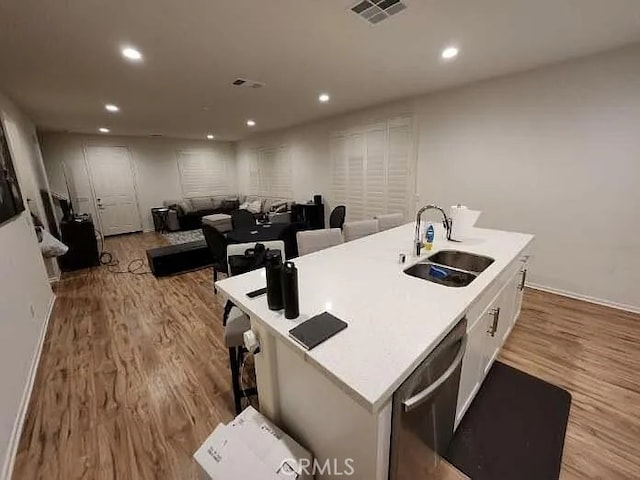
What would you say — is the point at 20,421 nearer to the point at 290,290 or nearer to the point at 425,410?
the point at 290,290

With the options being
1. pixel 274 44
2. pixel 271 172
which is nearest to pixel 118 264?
pixel 271 172

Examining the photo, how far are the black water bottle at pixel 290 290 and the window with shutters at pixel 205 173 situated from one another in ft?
27.7

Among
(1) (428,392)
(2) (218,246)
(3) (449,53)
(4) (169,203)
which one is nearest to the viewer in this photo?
(1) (428,392)

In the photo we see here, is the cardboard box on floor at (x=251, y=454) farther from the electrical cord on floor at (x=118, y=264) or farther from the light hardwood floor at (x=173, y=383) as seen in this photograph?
the electrical cord on floor at (x=118, y=264)

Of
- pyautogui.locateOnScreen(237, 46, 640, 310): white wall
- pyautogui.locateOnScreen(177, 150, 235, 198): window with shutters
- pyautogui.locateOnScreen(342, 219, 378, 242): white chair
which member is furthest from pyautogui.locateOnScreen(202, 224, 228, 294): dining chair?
pyautogui.locateOnScreen(177, 150, 235, 198): window with shutters

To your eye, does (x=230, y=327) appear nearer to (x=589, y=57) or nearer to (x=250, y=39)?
(x=250, y=39)

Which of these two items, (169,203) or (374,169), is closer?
(374,169)

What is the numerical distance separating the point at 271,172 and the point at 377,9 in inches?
234

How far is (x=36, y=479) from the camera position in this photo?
1377 mm

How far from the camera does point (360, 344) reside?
0.95 m

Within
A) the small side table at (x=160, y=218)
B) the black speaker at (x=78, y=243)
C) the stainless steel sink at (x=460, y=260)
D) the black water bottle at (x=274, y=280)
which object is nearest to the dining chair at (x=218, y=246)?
the black water bottle at (x=274, y=280)

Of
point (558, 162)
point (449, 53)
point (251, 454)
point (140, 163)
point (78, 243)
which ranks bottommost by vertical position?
point (251, 454)

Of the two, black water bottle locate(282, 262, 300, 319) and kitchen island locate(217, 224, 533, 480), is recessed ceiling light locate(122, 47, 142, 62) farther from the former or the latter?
black water bottle locate(282, 262, 300, 319)

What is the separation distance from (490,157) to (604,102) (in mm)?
1035
